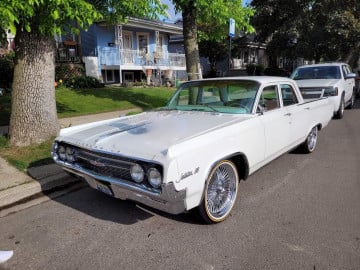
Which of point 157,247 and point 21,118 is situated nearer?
point 157,247

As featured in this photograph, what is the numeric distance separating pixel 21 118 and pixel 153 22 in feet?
61.9

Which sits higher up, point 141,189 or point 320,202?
point 141,189

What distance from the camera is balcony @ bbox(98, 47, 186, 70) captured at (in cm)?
2078

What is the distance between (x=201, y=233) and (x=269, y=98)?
2328mm

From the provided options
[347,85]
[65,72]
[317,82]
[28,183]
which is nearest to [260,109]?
[28,183]

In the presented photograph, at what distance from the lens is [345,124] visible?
952 centimetres

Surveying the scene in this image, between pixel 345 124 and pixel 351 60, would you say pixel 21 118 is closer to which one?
pixel 345 124

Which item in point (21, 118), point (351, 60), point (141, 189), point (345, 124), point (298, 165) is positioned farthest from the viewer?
point (351, 60)

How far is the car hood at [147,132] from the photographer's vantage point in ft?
11.0

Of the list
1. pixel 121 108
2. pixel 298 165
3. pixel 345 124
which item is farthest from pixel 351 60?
pixel 298 165

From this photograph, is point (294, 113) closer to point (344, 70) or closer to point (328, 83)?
point (328, 83)

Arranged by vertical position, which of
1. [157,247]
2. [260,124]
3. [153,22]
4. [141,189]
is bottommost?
[157,247]

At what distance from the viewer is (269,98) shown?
492 centimetres

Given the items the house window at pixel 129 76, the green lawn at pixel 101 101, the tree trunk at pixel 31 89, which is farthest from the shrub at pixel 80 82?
the tree trunk at pixel 31 89
